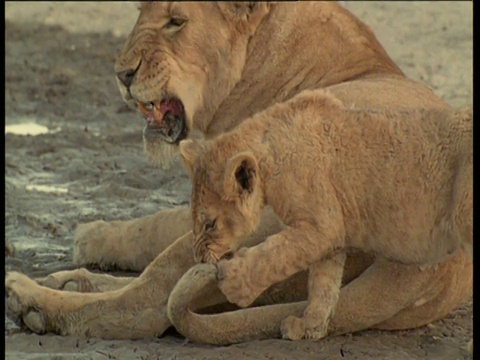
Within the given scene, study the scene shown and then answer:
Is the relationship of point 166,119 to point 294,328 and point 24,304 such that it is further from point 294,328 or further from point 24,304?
point 294,328

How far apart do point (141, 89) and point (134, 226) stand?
576 millimetres

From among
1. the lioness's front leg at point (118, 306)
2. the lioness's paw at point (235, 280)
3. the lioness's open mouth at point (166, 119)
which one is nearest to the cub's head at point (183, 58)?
the lioness's open mouth at point (166, 119)

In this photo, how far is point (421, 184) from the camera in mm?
3648

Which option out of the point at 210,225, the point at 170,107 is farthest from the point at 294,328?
the point at 170,107

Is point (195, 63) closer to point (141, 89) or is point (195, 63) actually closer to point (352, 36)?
point (141, 89)

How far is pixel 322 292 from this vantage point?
3.70m

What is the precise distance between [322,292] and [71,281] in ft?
3.36

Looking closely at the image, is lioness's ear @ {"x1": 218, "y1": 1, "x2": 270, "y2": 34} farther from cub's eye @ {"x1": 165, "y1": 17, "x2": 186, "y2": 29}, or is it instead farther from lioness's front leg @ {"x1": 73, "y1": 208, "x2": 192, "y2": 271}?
lioness's front leg @ {"x1": 73, "y1": 208, "x2": 192, "y2": 271}

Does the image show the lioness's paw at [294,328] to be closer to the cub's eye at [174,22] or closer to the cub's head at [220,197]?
the cub's head at [220,197]

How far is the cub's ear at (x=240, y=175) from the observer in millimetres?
3561

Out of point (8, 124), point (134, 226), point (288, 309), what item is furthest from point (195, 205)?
point (8, 124)

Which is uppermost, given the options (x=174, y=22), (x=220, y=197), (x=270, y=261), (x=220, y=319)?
(x=174, y=22)

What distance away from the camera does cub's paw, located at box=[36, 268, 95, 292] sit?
4.36 m

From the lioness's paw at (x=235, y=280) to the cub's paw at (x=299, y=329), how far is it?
21 cm
